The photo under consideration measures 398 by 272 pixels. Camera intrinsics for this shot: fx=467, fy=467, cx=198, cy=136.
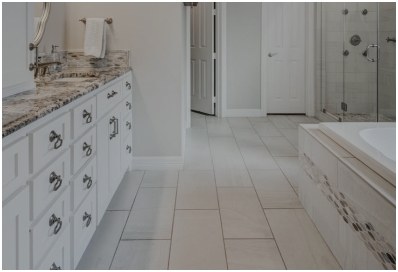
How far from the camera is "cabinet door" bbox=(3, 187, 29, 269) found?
1100mm

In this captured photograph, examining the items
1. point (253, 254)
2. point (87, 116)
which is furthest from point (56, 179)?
point (253, 254)

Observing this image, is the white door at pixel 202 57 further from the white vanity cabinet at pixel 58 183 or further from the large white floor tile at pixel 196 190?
the white vanity cabinet at pixel 58 183

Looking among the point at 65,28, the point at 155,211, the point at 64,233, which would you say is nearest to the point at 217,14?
the point at 65,28

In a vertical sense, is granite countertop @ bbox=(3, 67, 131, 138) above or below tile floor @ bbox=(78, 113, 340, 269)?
above

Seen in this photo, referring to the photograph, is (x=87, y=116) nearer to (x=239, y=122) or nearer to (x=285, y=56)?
(x=239, y=122)

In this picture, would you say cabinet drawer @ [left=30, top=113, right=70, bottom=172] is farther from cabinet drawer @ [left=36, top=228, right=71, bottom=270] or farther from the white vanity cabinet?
cabinet drawer @ [left=36, top=228, right=71, bottom=270]

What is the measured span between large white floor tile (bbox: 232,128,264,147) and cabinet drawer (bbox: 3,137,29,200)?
3.38 m

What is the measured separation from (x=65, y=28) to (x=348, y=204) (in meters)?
2.46

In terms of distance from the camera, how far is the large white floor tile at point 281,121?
568 cm

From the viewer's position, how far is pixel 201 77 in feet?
21.7

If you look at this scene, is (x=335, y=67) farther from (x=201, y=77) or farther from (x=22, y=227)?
(x=22, y=227)

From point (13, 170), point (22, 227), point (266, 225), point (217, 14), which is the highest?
point (217, 14)

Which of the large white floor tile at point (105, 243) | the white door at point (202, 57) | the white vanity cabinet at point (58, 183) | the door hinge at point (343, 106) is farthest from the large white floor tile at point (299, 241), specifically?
the white door at point (202, 57)

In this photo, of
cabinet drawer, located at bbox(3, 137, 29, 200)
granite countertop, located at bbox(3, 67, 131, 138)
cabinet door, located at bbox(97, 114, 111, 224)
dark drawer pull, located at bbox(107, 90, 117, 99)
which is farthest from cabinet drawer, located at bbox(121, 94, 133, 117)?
cabinet drawer, located at bbox(3, 137, 29, 200)
